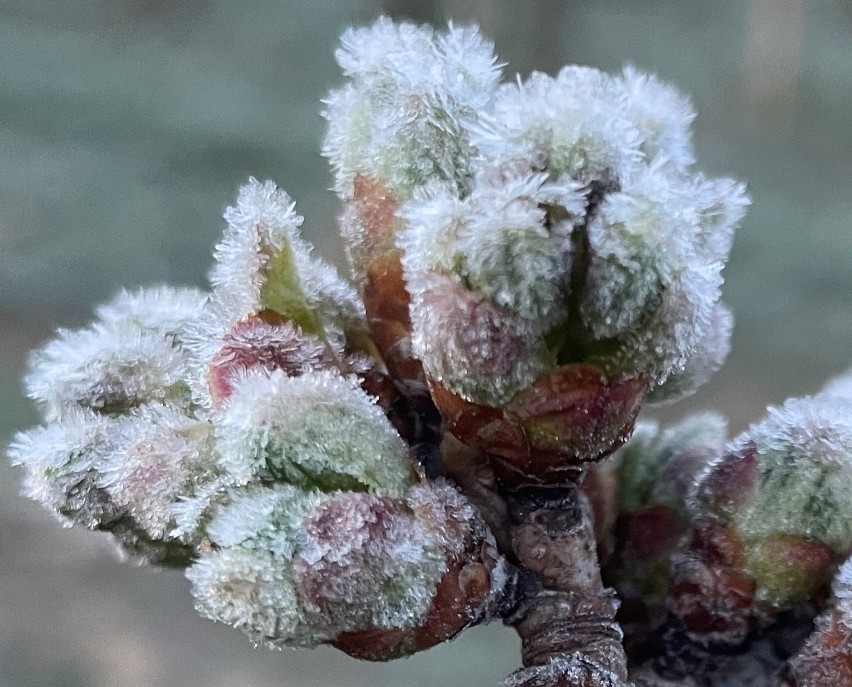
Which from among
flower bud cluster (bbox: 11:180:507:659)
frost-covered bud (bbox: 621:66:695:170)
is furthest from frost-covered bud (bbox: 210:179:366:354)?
frost-covered bud (bbox: 621:66:695:170)

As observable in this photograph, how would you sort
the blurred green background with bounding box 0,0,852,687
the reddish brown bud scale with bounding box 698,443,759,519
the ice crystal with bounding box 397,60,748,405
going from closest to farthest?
the ice crystal with bounding box 397,60,748,405, the reddish brown bud scale with bounding box 698,443,759,519, the blurred green background with bounding box 0,0,852,687

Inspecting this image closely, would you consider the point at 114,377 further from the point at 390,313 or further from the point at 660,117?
the point at 660,117

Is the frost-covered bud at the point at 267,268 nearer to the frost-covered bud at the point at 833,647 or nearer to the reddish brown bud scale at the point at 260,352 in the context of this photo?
the reddish brown bud scale at the point at 260,352

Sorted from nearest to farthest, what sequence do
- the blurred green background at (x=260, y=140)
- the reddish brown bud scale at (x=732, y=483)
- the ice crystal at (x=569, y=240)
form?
the ice crystal at (x=569, y=240) → the reddish brown bud scale at (x=732, y=483) → the blurred green background at (x=260, y=140)

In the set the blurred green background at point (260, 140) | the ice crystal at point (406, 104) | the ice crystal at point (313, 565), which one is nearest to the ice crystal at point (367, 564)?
the ice crystal at point (313, 565)

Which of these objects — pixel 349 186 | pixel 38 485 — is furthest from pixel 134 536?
pixel 349 186

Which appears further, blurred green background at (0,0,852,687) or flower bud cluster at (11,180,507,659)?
blurred green background at (0,0,852,687)

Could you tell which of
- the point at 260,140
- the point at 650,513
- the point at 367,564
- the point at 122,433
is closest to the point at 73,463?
the point at 122,433

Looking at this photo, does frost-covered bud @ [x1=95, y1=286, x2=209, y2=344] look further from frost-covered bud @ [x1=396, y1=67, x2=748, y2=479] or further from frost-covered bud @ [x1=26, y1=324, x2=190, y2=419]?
frost-covered bud @ [x1=396, y1=67, x2=748, y2=479]
